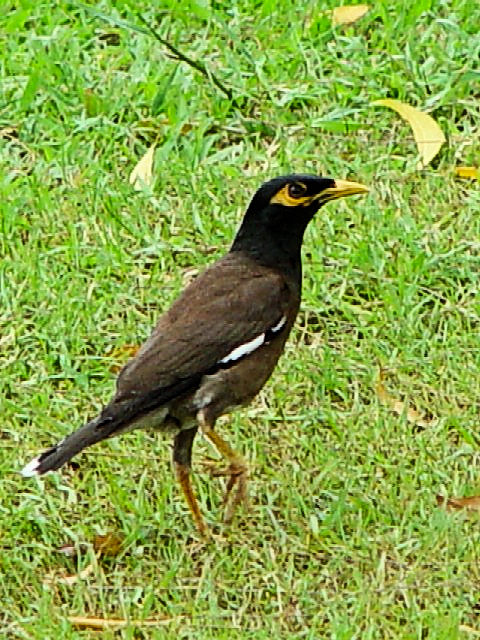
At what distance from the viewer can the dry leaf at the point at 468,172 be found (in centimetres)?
766

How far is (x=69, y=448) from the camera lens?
561 centimetres

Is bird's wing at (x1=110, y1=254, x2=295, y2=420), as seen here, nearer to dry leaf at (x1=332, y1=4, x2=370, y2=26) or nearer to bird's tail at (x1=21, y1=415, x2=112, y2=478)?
bird's tail at (x1=21, y1=415, x2=112, y2=478)

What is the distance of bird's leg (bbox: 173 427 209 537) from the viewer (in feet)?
19.2

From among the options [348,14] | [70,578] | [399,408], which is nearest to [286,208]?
[399,408]

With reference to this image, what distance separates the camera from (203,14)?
8.62m

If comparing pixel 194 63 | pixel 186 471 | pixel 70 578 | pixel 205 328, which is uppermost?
pixel 205 328

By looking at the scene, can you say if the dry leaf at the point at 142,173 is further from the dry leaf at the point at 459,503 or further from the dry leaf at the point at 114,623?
the dry leaf at the point at 114,623

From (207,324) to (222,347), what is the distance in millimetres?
104

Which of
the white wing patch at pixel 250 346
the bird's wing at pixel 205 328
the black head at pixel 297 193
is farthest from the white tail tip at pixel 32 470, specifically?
the black head at pixel 297 193

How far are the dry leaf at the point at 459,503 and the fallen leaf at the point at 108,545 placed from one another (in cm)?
109

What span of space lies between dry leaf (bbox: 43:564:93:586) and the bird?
1.27ft

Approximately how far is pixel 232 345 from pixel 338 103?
2.55 m

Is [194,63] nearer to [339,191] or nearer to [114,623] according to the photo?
[339,191]

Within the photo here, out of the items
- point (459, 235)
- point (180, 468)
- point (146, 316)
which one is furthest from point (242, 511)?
point (459, 235)
